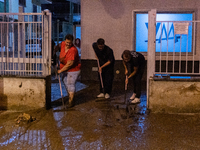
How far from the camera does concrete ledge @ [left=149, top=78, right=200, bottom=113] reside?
5.60 metres

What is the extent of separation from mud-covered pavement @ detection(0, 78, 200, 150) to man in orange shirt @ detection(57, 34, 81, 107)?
0.56 metres

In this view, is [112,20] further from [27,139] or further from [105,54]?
[27,139]

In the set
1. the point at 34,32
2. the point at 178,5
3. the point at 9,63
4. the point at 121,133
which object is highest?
the point at 178,5

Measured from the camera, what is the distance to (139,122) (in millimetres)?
5121

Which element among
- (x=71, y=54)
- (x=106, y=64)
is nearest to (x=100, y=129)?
(x=71, y=54)

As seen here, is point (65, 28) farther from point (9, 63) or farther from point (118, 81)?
point (9, 63)

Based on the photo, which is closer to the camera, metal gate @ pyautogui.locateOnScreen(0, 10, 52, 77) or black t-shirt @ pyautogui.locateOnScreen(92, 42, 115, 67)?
metal gate @ pyautogui.locateOnScreen(0, 10, 52, 77)

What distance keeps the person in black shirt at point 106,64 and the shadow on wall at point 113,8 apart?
2970 mm

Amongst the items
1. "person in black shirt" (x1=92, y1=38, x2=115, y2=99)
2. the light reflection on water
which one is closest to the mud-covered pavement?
the light reflection on water

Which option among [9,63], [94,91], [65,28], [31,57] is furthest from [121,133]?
[65,28]

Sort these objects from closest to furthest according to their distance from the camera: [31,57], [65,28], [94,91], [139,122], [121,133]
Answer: [121,133], [139,122], [31,57], [94,91], [65,28]

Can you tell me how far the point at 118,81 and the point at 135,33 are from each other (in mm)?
1849

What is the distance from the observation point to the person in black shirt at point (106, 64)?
683 centimetres

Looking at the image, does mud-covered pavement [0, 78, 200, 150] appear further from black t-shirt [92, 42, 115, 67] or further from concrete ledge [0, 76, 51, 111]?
black t-shirt [92, 42, 115, 67]
